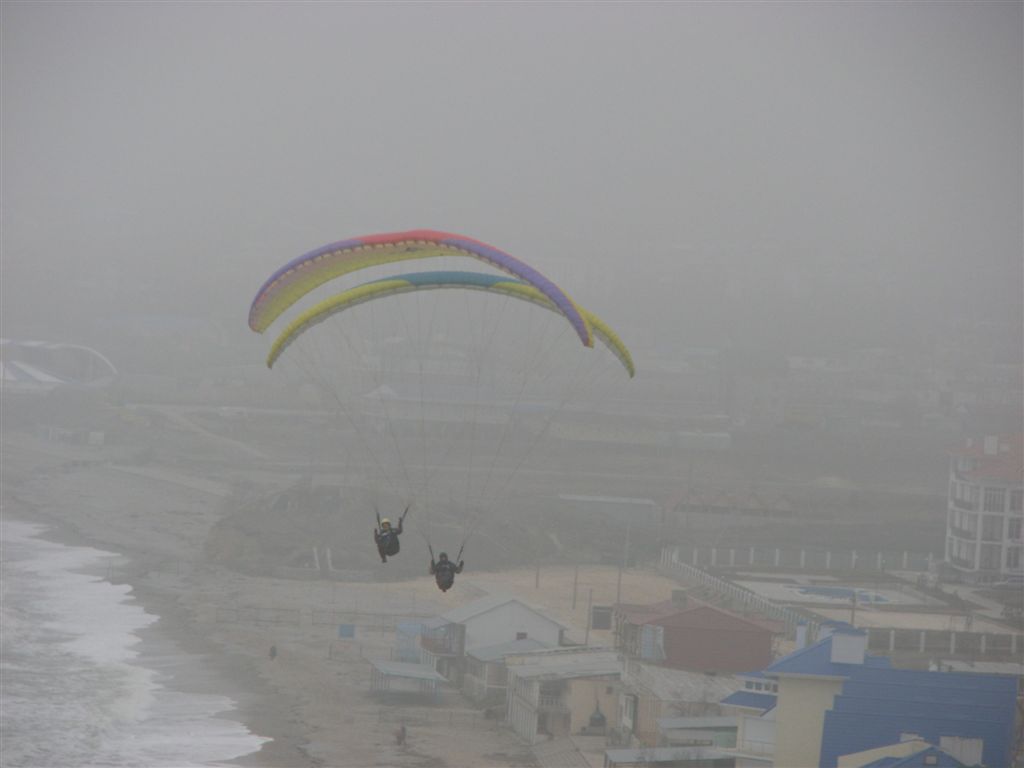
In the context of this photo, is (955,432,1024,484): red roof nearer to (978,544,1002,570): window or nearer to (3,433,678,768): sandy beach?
(978,544,1002,570): window

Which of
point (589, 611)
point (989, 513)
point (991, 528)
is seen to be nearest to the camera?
point (589, 611)

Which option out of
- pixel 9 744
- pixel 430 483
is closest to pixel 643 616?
pixel 9 744

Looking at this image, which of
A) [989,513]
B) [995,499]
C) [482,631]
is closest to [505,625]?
[482,631]

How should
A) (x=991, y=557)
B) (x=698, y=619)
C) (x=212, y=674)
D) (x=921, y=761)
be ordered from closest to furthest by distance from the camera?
(x=921, y=761) < (x=698, y=619) < (x=212, y=674) < (x=991, y=557)

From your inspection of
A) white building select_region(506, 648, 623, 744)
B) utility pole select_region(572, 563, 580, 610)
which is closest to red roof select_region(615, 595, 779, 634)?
white building select_region(506, 648, 623, 744)

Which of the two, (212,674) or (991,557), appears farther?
(991,557)

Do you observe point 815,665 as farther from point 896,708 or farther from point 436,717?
point 436,717

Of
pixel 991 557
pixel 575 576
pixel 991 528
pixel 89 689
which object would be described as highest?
pixel 991 528

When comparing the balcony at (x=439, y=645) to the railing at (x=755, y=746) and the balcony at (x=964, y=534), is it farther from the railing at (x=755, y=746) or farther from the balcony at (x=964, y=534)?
the balcony at (x=964, y=534)
